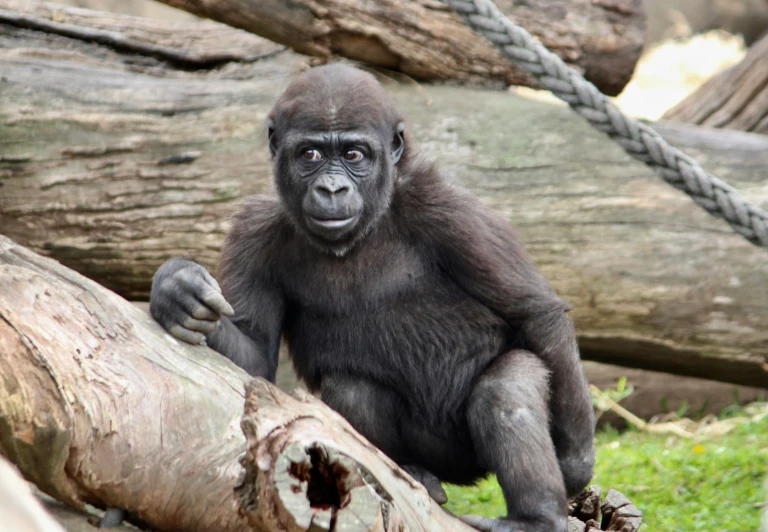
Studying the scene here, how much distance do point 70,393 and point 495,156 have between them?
2812 mm

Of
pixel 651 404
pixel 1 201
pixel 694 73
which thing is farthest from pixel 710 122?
pixel 694 73

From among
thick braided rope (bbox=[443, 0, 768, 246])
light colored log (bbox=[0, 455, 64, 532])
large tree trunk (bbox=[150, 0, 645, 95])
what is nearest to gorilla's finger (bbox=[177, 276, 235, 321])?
thick braided rope (bbox=[443, 0, 768, 246])

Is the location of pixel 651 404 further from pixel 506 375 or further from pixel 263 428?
pixel 263 428

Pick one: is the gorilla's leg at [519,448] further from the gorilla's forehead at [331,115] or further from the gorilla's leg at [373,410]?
the gorilla's forehead at [331,115]

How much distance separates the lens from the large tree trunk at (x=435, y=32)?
15.3ft

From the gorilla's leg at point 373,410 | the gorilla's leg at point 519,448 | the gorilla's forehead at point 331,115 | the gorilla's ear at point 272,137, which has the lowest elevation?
the gorilla's leg at point 373,410

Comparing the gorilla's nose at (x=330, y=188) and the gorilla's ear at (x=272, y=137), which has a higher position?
the gorilla's ear at (x=272, y=137)

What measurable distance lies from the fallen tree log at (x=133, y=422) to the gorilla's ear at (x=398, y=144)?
124 centimetres

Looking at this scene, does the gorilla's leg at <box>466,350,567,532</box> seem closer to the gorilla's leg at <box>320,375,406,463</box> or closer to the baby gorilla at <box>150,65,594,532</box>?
the baby gorilla at <box>150,65,594,532</box>

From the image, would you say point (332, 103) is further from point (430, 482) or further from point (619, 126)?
point (430, 482)

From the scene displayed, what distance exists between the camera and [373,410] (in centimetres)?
348

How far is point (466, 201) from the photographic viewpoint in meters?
3.54

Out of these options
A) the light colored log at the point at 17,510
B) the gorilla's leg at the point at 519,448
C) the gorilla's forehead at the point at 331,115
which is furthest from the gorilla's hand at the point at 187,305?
the light colored log at the point at 17,510

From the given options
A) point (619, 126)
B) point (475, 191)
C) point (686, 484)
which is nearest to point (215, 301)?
point (619, 126)
